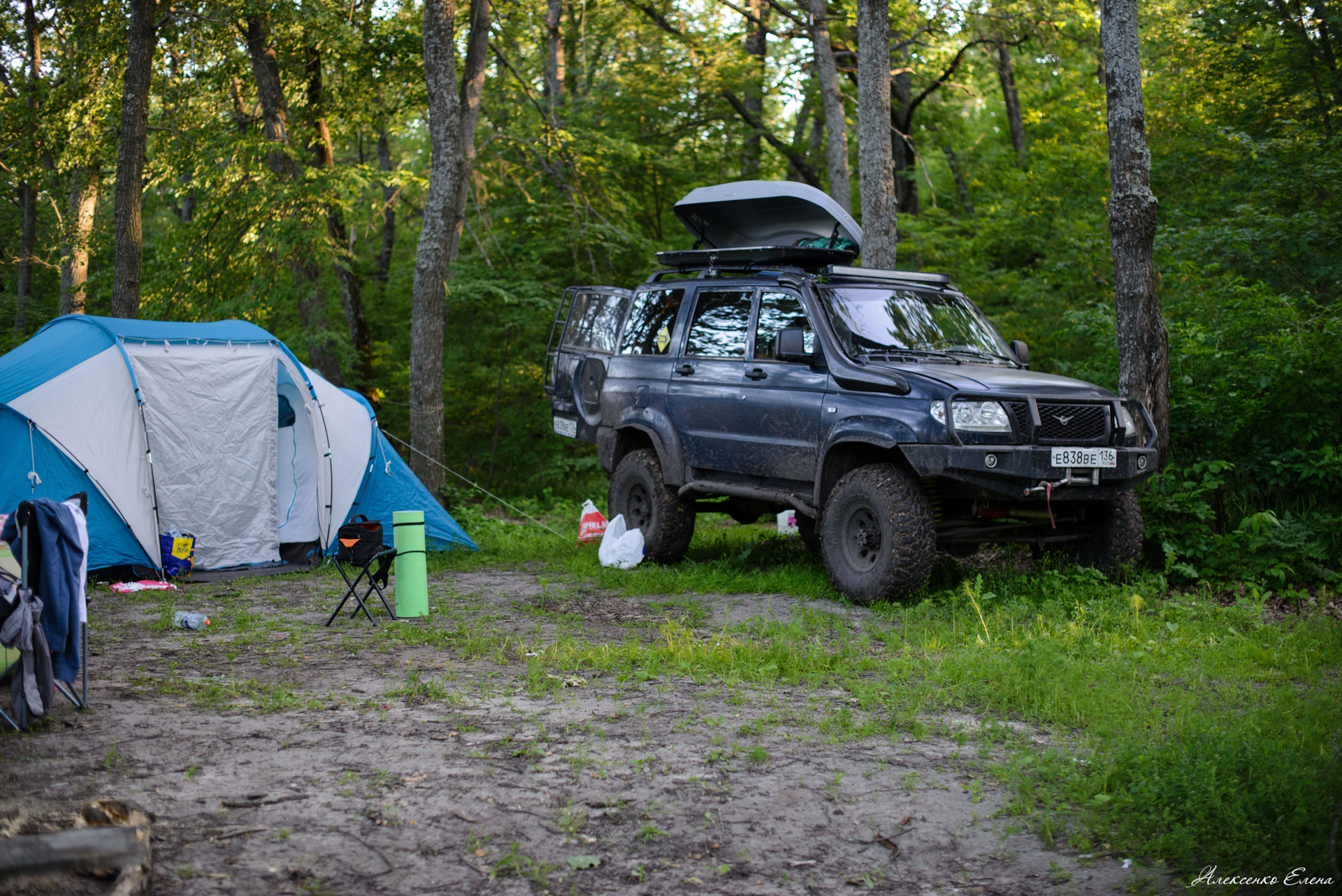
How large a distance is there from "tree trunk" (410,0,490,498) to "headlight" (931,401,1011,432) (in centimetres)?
743

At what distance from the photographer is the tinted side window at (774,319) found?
28.0 feet

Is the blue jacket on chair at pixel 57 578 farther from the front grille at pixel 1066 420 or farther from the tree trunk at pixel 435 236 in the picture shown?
the tree trunk at pixel 435 236

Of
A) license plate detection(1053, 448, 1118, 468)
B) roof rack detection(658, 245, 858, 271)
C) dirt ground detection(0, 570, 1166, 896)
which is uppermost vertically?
roof rack detection(658, 245, 858, 271)

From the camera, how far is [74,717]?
16.9ft

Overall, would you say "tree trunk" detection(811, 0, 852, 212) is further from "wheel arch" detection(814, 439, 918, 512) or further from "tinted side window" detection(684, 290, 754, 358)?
"wheel arch" detection(814, 439, 918, 512)

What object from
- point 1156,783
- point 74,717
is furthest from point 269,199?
point 1156,783

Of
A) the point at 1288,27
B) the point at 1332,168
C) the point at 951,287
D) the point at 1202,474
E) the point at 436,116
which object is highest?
the point at 1288,27

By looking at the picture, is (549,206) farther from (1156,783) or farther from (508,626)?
(1156,783)

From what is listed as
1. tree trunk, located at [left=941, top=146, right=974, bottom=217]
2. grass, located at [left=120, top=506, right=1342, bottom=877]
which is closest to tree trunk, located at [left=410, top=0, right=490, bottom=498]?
grass, located at [left=120, top=506, right=1342, bottom=877]

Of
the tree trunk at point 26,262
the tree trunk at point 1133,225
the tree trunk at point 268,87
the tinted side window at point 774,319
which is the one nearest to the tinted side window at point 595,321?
the tinted side window at point 774,319

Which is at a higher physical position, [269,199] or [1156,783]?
[269,199]

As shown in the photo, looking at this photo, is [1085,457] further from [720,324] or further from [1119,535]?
[720,324]

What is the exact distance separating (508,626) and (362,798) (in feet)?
11.0

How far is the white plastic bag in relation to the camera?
31.9ft
